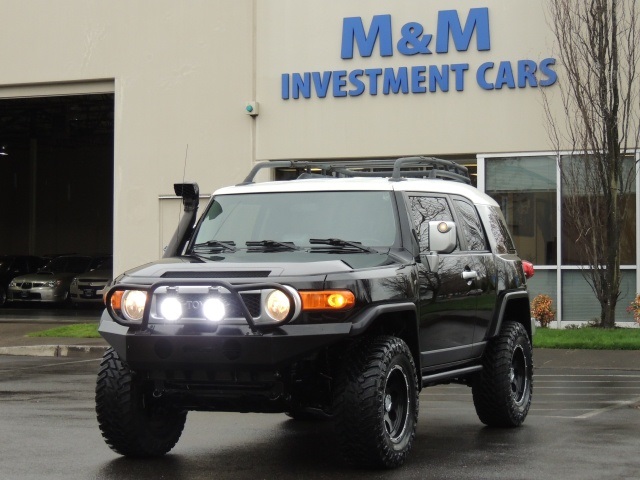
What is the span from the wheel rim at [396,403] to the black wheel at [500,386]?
73.9 inches

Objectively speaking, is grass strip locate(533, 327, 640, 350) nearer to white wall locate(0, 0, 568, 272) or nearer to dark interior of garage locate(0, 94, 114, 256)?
white wall locate(0, 0, 568, 272)

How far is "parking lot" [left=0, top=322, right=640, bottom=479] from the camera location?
7.99 metres

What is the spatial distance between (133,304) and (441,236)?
2.19 metres

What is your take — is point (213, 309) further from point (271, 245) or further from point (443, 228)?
point (443, 228)

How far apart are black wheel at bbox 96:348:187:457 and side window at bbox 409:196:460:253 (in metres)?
2.17

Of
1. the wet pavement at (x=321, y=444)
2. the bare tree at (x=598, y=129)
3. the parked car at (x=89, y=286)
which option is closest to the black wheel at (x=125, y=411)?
the wet pavement at (x=321, y=444)

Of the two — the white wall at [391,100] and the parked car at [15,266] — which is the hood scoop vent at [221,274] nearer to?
the white wall at [391,100]

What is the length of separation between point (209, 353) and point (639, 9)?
52.1ft

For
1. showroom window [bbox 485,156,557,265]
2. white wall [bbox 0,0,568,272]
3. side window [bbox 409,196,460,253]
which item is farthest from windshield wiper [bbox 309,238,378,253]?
white wall [bbox 0,0,568,272]

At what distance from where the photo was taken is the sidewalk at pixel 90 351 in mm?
16453

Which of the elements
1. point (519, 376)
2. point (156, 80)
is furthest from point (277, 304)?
point (156, 80)

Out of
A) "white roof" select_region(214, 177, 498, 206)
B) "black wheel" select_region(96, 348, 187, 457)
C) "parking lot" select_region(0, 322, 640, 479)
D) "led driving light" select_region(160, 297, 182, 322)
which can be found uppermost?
"white roof" select_region(214, 177, 498, 206)

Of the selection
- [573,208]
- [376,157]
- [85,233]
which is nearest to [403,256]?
[573,208]

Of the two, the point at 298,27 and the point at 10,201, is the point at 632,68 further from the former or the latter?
the point at 10,201
